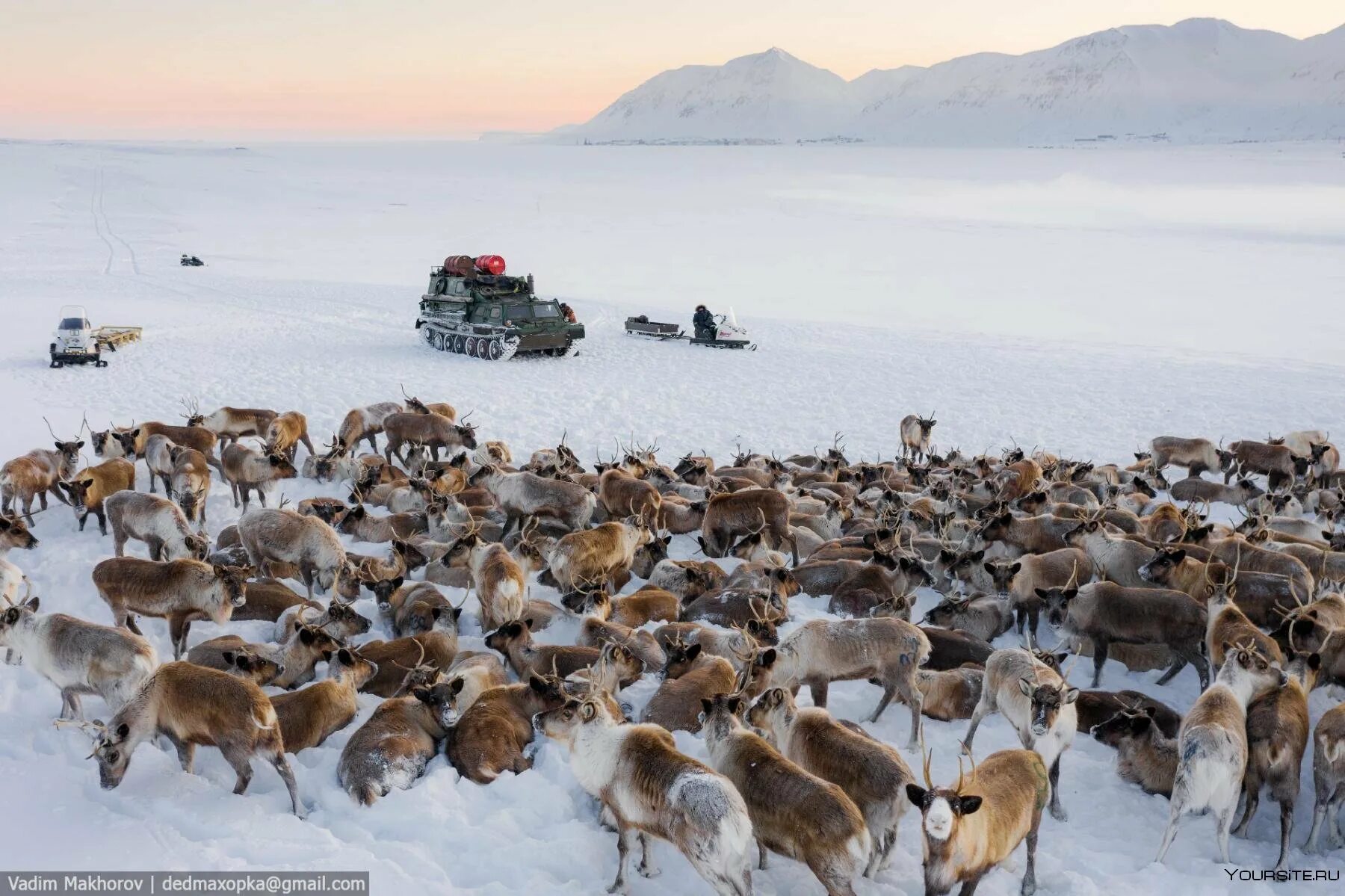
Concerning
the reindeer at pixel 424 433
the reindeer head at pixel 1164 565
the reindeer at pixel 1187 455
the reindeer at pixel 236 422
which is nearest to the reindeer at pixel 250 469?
the reindeer at pixel 236 422

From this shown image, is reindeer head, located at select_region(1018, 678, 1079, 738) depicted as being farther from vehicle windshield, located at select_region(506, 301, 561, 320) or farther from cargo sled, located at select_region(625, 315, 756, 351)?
cargo sled, located at select_region(625, 315, 756, 351)

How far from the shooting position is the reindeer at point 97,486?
40.0ft

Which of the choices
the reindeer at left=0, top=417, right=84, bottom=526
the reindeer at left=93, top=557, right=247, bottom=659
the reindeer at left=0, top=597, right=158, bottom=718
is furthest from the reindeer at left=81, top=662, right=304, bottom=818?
the reindeer at left=0, top=417, right=84, bottom=526

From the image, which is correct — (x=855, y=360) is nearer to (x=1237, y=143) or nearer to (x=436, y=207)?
(x=436, y=207)

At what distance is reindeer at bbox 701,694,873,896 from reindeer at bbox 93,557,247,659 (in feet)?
15.9

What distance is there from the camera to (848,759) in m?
6.27

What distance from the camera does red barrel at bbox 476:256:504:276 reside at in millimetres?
29453

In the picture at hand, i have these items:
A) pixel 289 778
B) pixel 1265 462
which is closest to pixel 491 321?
pixel 1265 462

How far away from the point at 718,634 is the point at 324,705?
3.37 m

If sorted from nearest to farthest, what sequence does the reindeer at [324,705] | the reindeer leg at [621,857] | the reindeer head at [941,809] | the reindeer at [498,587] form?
the reindeer head at [941,809] < the reindeer leg at [621,857] < the reindeer at [324,705] < the reindeer at [498,587]

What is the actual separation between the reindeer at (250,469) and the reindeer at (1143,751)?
10572 mm

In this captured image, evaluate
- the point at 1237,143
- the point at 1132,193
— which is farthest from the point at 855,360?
the point at 1237,143

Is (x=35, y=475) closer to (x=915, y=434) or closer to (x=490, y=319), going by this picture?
(x=915, y=434)

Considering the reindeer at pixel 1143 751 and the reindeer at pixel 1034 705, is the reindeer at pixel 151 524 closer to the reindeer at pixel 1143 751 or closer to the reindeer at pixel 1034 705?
the reindeer at pixel 1034 705
